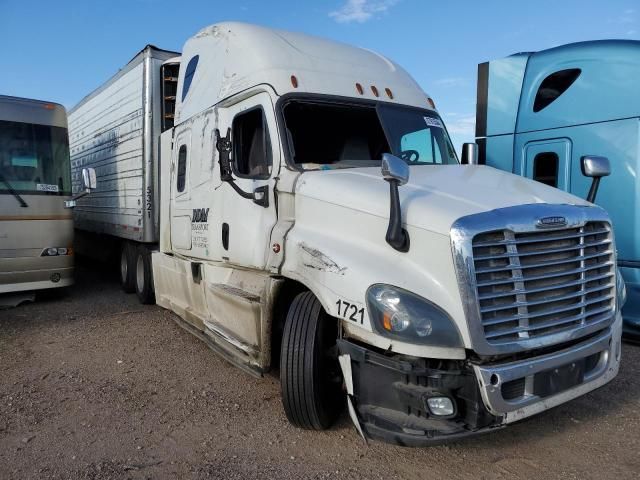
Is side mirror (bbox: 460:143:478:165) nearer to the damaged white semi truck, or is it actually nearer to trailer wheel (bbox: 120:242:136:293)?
the damaged white semi truck

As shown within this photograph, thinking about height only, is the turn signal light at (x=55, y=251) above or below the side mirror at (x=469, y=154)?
below

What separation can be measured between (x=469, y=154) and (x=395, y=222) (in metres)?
2.54

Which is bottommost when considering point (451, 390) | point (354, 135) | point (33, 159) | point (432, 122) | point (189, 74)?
point (451, 390)

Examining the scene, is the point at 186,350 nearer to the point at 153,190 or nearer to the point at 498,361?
the point at 153,190

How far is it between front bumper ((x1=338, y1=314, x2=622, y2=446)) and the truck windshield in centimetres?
659

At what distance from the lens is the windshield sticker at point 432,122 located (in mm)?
5055

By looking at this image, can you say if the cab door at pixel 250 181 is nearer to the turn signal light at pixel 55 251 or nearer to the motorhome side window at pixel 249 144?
the motorhome side window at pixel 249 144

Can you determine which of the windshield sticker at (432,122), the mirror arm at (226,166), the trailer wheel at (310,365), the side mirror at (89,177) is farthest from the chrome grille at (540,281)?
the side mirror at (89,177)

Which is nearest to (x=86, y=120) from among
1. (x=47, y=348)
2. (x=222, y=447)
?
(x=47, y=348)

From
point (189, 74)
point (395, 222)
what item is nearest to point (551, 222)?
point (395, 222)

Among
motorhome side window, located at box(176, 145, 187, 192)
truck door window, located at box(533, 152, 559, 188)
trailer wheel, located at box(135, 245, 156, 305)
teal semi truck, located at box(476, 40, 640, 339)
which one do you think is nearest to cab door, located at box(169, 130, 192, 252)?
motorhome side window, located at box(176, 145, 187, 192)

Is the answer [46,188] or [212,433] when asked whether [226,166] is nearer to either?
[212,433]

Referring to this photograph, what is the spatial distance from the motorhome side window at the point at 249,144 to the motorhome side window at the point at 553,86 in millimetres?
4529

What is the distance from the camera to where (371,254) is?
11.0ft
